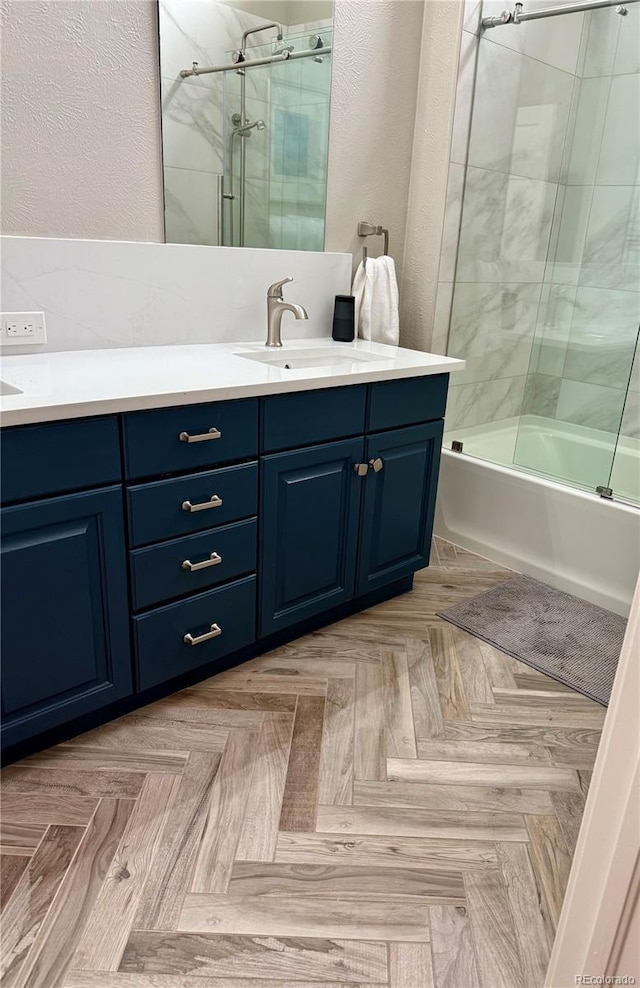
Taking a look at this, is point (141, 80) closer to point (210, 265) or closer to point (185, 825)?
point (210, 265)

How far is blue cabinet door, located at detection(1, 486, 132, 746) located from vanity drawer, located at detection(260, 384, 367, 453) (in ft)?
1.44

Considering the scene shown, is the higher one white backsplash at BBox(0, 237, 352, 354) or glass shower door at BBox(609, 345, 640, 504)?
white backsplash at BBox(0, 237, 352, 354)

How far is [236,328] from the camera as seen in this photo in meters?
2.31

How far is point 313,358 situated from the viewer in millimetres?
2311

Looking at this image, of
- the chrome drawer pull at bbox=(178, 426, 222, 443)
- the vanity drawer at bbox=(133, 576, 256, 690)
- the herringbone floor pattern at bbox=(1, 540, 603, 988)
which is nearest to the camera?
the herringbone floor pattern at bbox=(1, 540, 603, 988)

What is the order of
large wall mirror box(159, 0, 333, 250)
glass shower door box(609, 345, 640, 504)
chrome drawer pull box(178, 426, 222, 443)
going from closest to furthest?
chrome drawer pull box(178, 426, 222, 443), large wall mirror box(159, 0, 333, 250), glass shower door box(609, 345, 640, 504)

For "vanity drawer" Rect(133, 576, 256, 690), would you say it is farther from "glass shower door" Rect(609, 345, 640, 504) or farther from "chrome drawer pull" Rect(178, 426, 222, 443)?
"glass shower door" Rect(609, 345, 640, 504)

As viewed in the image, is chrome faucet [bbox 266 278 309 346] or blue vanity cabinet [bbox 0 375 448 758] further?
chrome faucet [bbox 266 278 309 346]

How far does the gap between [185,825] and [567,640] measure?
4.42 ft

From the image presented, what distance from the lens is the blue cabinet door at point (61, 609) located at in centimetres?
147

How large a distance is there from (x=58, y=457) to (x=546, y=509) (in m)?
1.81

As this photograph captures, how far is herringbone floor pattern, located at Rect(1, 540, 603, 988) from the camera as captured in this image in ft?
4.13

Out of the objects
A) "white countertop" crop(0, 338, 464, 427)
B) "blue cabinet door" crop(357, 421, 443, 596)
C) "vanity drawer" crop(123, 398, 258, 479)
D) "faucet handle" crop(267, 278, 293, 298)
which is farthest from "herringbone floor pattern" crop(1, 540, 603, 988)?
"faucet handle" crop(267, 278, 293, 298)

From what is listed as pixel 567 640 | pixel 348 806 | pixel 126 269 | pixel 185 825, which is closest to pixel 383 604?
pixel 567 640
